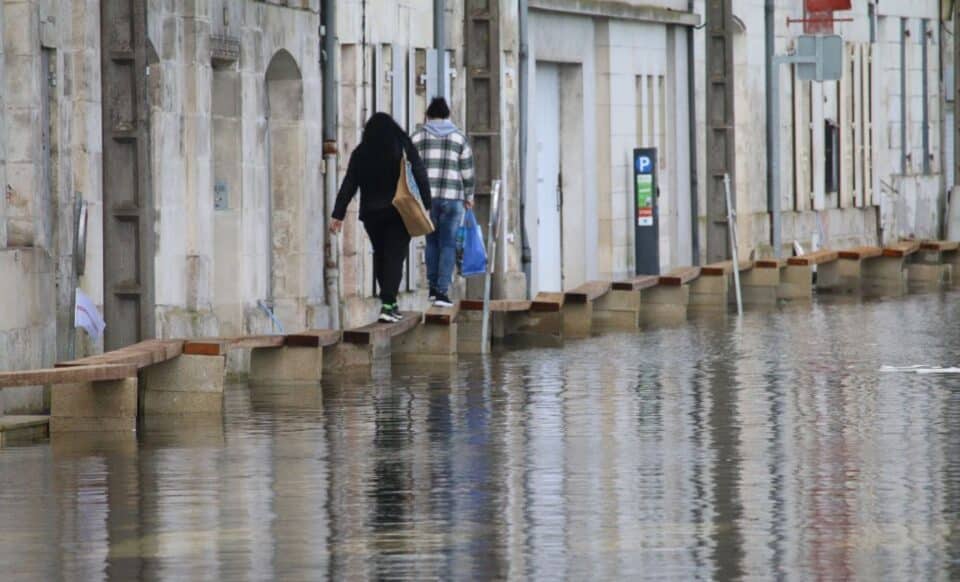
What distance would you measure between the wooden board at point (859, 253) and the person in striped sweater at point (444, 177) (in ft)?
42.7

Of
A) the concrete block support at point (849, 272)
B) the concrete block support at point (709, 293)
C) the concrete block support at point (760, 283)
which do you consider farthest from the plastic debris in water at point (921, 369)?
the concrete block support at point (849, 272)

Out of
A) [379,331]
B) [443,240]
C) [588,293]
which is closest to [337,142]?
[443,240]

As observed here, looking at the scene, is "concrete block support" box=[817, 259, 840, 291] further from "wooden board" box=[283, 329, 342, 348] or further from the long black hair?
"wooden board" box=[283, 329, 342, 348]

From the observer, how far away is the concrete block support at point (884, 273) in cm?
3709

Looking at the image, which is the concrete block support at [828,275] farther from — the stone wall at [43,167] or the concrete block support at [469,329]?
the stone wall at [43,167]

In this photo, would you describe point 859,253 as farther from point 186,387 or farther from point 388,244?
point 186,387

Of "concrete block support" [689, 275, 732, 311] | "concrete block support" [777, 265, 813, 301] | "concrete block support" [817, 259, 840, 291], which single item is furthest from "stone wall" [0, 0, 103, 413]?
"concrete block support" [817, 259, 840, 291]

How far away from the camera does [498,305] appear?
25.5 meters

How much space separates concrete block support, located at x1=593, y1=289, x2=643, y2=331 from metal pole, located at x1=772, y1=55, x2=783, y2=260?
9.45 meters

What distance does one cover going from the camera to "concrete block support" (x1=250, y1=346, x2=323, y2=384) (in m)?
20.8

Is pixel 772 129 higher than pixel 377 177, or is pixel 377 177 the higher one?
pixel 772 129

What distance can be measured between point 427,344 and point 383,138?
63.7 inches

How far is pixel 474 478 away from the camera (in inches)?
547

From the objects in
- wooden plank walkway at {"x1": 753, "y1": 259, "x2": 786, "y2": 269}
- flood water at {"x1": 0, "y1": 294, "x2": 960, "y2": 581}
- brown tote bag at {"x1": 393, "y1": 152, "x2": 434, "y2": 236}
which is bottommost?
flood water at {"x1": 0, "y1": 294, "x2": 960, "y2": 581}
